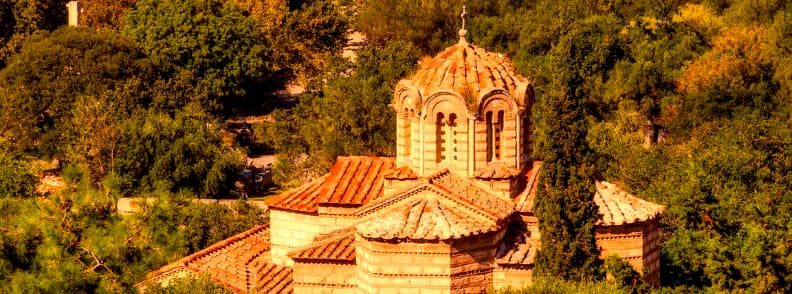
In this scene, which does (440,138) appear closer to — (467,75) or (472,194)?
(467,75)

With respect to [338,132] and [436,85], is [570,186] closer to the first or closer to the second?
[436,85]

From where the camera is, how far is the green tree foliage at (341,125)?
5578cm

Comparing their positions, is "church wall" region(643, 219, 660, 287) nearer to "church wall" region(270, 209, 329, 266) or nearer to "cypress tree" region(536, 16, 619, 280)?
"cypress tree" region(536, 16, 619, 280)

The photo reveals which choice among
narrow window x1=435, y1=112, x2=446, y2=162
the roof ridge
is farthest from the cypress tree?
the roof ridge

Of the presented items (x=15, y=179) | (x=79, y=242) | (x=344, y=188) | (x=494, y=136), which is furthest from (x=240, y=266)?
(x=15, y=179)

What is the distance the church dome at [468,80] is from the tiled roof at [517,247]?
3090mm

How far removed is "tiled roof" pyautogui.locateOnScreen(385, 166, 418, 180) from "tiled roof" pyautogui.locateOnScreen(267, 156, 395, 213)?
27.6 inches

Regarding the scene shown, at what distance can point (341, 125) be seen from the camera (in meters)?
55.9

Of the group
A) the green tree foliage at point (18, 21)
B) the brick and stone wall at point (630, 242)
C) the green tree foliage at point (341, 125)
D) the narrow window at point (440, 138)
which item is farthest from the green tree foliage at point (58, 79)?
the brick and stone wall at point (630, 242)

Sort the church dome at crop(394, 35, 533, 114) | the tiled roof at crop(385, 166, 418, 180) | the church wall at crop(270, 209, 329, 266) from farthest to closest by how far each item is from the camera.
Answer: the church wall at crop(270, 209, 329, 266)
the tiled roof at crop(385, 166, 418, 180)
the church dome at crop(394, 35, 533, 114)

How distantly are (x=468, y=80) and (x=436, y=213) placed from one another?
406 centimetres

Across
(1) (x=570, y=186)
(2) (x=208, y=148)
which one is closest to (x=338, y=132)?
(2) (x=208, y=148)

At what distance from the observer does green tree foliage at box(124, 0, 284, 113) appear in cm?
6731

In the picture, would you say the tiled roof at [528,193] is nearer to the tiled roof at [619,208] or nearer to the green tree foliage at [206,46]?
the tiled roof at [619,208]
